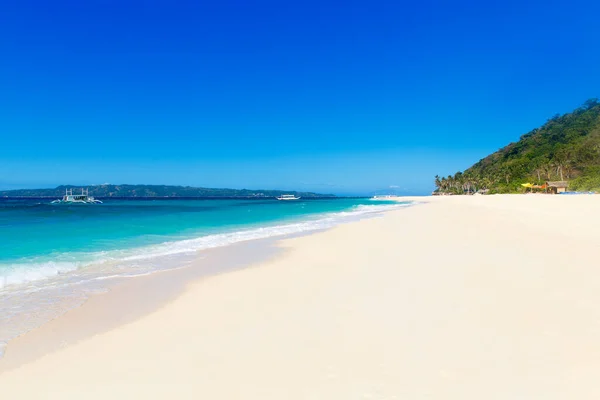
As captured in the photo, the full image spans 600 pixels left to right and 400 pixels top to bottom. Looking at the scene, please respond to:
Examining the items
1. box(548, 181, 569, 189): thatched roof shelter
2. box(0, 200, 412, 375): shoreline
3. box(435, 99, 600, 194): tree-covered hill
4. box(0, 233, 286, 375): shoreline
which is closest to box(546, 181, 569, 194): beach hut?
box(548, 181, 569, 189): thatched roof shelter

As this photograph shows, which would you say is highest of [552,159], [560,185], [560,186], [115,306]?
[552,159]

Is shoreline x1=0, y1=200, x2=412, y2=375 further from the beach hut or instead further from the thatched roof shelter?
the thatched roof shelter

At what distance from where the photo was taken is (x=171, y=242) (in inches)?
505

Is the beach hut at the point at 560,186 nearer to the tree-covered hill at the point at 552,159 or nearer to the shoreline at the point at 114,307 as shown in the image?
the tree-covered hill at the point at 552,159

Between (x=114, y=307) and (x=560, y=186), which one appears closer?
(x=114, y=307)

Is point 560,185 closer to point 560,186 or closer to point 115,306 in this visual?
point 560,186

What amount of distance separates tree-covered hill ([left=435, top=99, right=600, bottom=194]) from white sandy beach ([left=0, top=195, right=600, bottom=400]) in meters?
60.0

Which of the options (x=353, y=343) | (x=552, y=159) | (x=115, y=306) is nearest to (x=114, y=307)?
(x=115, y=306)

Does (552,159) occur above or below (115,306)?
above

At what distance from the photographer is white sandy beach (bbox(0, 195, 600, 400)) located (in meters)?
2.77

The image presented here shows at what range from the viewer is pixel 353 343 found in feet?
11.7

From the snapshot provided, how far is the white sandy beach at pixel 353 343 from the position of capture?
2771mm

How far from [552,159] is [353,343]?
92.2 meters

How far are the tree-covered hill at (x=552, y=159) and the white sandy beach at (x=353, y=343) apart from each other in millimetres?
59965
